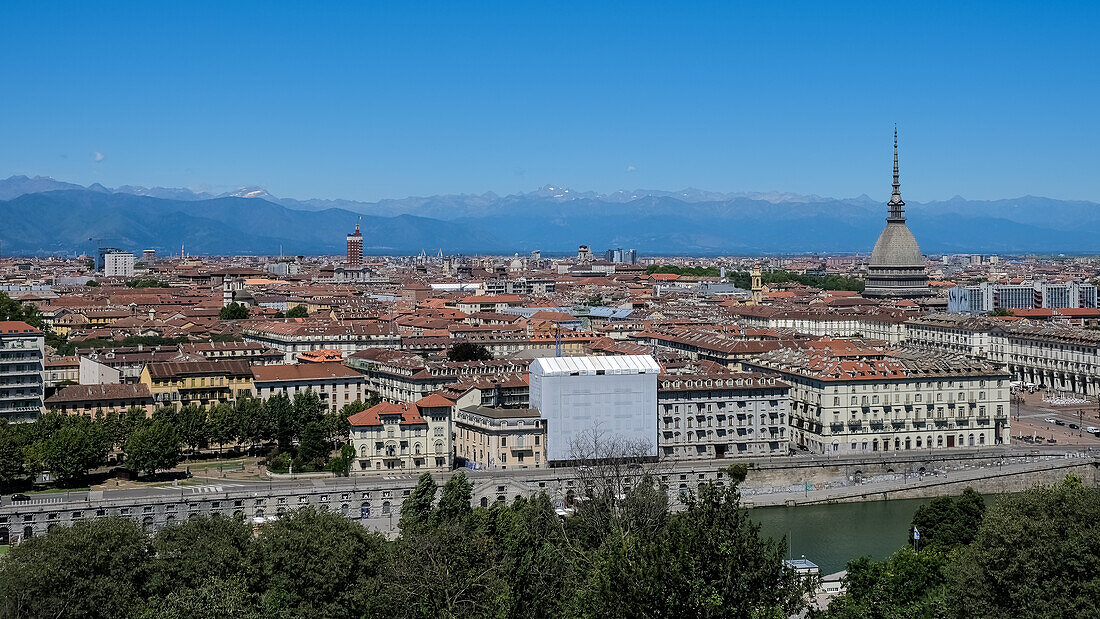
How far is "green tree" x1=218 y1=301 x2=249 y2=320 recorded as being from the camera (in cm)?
7006

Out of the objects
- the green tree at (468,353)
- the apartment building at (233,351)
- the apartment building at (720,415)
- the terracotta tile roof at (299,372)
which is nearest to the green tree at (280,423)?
the terracotta tile roof at (299,372)

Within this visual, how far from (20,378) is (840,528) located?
2253 cm

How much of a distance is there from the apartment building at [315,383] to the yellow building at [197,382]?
0.57 metres

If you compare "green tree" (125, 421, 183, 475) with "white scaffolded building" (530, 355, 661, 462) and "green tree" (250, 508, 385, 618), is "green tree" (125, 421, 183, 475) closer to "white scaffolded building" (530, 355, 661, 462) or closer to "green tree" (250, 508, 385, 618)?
"white scaffolded building" (530, 355, 661, 462)

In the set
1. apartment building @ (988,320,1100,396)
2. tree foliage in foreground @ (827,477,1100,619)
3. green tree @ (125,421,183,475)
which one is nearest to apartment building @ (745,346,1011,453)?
tree foliage in foreground @ (827,477,1100,619)

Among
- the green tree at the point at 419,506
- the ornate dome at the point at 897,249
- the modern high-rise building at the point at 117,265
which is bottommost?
the green tree at the point at 419,506

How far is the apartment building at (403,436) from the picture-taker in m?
32.3

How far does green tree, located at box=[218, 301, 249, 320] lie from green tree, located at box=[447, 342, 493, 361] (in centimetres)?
2633

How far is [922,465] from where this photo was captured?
3391cm

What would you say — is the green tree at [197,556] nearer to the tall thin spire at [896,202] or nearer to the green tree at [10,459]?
the green tree at [10,459]

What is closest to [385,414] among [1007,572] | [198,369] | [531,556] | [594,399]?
[594,399]

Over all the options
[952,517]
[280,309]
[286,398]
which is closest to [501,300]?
[280,309]

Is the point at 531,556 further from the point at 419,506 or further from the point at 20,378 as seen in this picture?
the point at 20,378

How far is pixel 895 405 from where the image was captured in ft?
120
